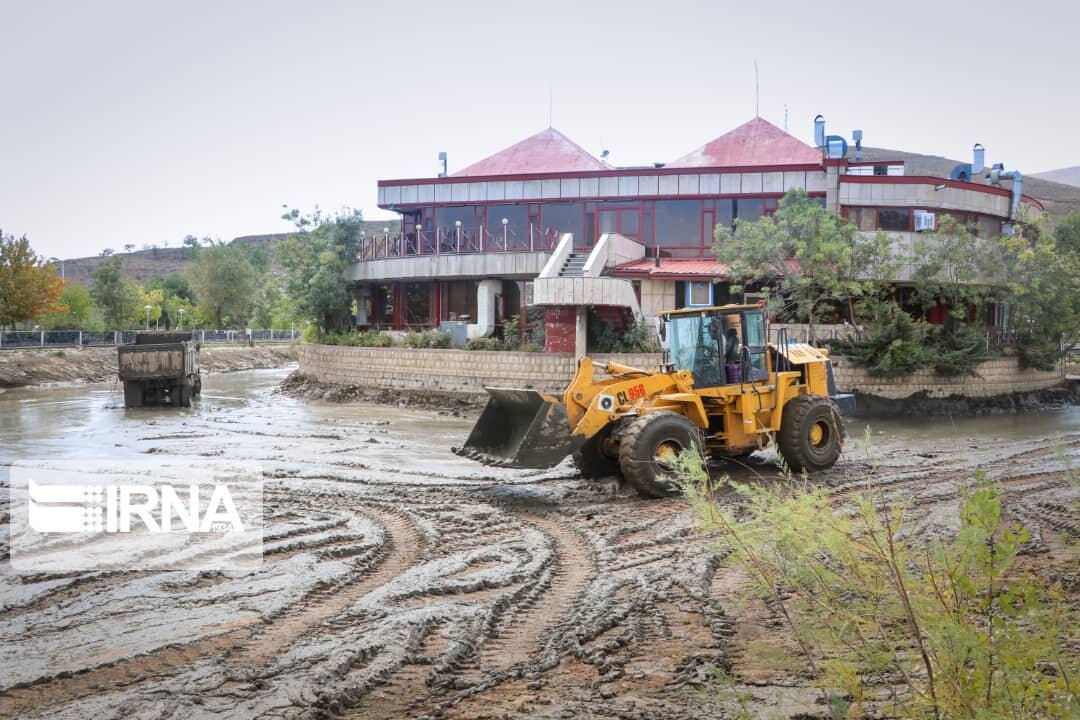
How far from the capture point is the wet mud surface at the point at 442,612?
541 centimetres

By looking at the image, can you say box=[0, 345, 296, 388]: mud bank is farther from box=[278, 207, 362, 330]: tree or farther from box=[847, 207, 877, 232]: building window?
box=[847, 207, 877, 232]: building window

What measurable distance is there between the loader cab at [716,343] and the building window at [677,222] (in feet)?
76.0

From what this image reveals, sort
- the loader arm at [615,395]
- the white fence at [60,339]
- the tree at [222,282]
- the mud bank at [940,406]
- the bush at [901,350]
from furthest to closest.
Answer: the tree at [222,282]
the white fence at [60,339]
the bush at [901,350]
the mud bank at [940,406]
the loader arm at [615,395]

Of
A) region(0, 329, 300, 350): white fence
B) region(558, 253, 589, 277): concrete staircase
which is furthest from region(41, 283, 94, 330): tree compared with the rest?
region(558, 253, 589, 277): concrete staircase

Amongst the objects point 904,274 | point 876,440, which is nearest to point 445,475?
point 876,440

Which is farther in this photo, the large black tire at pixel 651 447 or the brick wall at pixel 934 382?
the brick wall at pixel 934 382

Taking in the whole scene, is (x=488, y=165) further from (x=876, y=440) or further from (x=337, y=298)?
(x=876, y=440)

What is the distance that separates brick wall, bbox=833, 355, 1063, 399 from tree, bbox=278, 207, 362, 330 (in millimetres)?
20557

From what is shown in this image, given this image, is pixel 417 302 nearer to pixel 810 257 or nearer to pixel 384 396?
pixel 384 396

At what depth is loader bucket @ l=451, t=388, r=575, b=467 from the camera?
1139 cm

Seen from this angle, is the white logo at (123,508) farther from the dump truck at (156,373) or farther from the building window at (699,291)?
the building window at (699,291)

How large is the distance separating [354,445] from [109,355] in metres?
32.8

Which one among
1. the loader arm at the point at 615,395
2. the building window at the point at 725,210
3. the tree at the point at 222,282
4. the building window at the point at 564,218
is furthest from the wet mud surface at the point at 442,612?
the tree at the point at 222,282

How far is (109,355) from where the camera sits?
45.2 m
